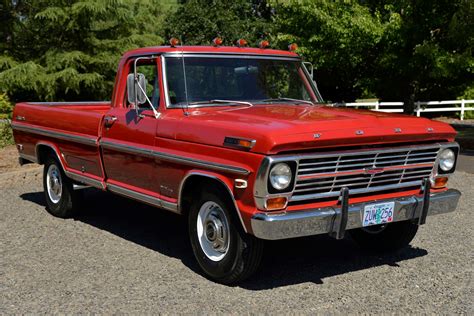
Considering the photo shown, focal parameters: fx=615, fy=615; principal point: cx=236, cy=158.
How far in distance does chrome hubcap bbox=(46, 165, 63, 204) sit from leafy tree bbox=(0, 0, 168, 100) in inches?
362

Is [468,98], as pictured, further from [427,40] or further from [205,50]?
[205,50]

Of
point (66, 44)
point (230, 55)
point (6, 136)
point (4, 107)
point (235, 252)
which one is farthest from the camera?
point (66, 44)

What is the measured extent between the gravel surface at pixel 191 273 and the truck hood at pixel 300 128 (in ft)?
3.96

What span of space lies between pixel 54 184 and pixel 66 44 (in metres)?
10.9

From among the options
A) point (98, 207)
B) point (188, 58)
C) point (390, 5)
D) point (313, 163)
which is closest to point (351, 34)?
point (390, 5)

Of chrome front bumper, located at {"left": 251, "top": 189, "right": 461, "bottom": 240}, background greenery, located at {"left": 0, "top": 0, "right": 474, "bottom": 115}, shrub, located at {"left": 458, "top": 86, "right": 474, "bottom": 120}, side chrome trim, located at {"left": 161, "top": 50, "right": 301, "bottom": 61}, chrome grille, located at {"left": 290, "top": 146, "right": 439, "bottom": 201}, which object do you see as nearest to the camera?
chrome front bumper, located at {"left": 251, "top": 189, "right": 461, "bottom": 240}

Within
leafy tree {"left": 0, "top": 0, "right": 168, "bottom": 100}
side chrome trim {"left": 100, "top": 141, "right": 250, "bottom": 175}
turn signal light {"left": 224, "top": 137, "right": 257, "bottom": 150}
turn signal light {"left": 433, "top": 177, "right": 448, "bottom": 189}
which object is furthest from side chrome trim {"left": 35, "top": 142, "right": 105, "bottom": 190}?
leafy tree {"left": 0, "top": 0, "right": 168, "bottom": 100}

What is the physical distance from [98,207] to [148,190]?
2801 mm

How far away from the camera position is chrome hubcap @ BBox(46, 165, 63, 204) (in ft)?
25.7

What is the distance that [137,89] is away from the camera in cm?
584

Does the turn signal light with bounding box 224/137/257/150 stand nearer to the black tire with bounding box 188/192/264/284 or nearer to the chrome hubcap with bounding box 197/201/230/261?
the black tire with bounding box 188/192/264/284

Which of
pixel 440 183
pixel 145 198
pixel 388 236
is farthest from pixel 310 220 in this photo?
pixel 145 198

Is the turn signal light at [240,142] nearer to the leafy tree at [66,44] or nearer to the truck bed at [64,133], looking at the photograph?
the truck bed at [64,133]

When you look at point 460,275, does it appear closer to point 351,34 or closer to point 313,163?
point 313,163
